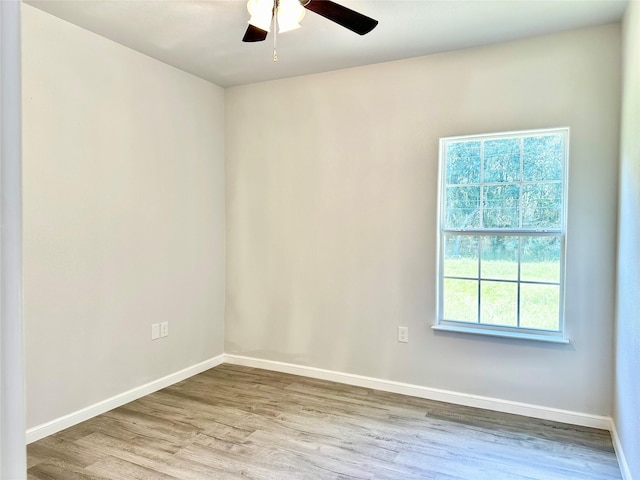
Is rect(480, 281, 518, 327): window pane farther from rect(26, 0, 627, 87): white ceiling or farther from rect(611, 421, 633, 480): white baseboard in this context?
rect(26, 0, 627, 87): white ceiling

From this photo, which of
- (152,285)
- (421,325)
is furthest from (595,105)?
(152,285)

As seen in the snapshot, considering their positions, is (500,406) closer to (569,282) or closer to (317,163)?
(569,282)

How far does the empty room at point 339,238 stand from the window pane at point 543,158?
0.02 metres

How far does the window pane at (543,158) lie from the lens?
2969mm

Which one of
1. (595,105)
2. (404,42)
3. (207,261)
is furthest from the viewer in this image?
(207,261)

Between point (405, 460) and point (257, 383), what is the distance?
1.57 meters

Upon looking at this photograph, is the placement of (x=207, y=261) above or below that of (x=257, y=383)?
above

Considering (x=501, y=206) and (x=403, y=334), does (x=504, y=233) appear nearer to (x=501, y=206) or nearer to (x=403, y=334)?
(x=501, y=206)

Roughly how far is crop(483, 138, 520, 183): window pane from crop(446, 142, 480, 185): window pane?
7 centimetres

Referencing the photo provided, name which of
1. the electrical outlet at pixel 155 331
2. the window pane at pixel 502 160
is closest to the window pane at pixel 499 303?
the window pane at pixel 502 160

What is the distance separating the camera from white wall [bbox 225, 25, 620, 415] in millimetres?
2850

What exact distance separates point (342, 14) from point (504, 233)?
188 centimetres

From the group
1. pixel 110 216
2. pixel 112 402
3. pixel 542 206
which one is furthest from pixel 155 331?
pixel 542 206

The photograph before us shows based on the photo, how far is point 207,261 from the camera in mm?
3996
